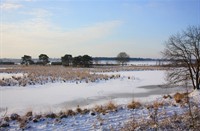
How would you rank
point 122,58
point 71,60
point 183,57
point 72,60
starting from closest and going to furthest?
point 183,57 < point 72,60 < point 71,60 < point 122,58

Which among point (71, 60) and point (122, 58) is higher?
point (122, 58)

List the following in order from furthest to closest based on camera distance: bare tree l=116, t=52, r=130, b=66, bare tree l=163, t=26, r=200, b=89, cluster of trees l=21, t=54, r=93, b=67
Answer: bare tree l=116, t=52, r=130, b=66, cluster of trees l=21, t=54, r=93, b=67, bare tree l=163, t=26, r=200, b=89

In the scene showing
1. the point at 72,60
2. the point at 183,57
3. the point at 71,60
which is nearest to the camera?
the point at 183,57

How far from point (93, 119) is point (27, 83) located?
15.0 m

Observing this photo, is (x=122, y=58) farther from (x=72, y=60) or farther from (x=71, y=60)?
(x=72, y=60)

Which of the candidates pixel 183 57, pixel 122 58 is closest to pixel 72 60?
pixel 122 58

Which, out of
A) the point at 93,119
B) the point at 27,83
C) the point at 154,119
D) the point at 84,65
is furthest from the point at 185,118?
the point at 84,65

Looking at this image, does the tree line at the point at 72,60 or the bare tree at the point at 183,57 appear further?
the tree line at the point at 72,60

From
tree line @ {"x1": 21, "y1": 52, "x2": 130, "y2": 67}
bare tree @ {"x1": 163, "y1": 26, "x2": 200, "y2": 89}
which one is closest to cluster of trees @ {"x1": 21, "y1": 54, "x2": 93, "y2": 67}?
tree line @ {"x1": 21, "y1": 52, "x2": 130, "y2": 67}

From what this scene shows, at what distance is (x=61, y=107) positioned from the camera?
13.1 meters

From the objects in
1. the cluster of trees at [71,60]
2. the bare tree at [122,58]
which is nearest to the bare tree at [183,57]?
the cluster of trees at [71,60]

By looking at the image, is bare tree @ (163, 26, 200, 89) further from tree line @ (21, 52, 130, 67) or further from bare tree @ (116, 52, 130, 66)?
bare tree @ (116, 52, 130, 66)

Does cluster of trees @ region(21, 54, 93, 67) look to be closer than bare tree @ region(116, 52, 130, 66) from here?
Yes

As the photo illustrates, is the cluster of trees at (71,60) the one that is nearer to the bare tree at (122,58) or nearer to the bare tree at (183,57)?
the bare tree at (122,58)
